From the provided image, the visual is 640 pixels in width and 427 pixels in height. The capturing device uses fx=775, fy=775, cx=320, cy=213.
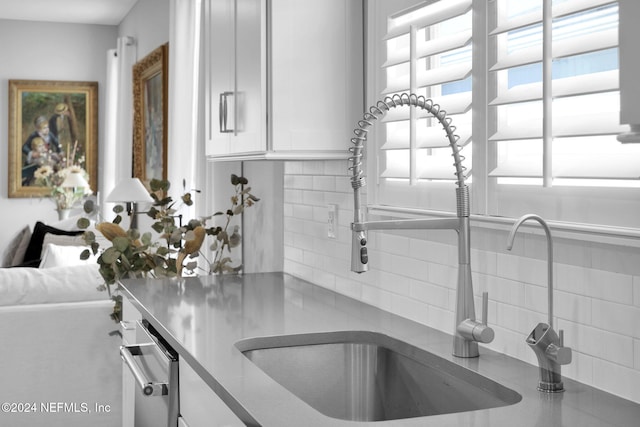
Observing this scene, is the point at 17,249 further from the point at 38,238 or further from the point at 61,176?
the point at 61,176

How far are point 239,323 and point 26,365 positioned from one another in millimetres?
1814

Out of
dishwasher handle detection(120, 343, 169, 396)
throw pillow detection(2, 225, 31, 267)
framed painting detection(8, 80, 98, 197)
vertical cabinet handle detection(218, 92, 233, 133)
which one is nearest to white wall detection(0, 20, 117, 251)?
framed painting detection(8, 80, 98, 197)

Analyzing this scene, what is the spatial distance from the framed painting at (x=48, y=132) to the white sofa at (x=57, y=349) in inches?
164

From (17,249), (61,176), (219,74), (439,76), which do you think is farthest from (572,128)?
(61,176)

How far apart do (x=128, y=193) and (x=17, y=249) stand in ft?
9.29

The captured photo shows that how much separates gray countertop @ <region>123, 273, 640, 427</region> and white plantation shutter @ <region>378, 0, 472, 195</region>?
16.1 inches

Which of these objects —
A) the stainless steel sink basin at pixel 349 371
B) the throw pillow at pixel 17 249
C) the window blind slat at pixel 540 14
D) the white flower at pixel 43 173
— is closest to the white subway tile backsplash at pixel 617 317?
the stainless steel sink basin at pixel 349 371

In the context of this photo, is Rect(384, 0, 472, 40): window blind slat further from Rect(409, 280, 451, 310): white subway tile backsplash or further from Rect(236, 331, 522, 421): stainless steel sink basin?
Rect(236, 331, 522, 421): stainless steel sink basin

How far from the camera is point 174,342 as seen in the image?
6.34ft

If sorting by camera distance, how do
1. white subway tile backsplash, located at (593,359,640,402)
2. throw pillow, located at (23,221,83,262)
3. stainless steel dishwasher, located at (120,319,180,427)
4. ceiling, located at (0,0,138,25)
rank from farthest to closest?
ceiling, located at (0,0,138,25) → throw pillow, located at (23,221,83,262) → stainless steel dishwasher, located at (120,319,180,427) → white subway tile backsplash, located at (593,359,640,402)

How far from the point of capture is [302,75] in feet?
7.88

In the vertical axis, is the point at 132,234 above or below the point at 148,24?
below

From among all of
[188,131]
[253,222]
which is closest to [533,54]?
[253,222]

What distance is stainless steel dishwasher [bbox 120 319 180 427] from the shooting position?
2.00 metres
